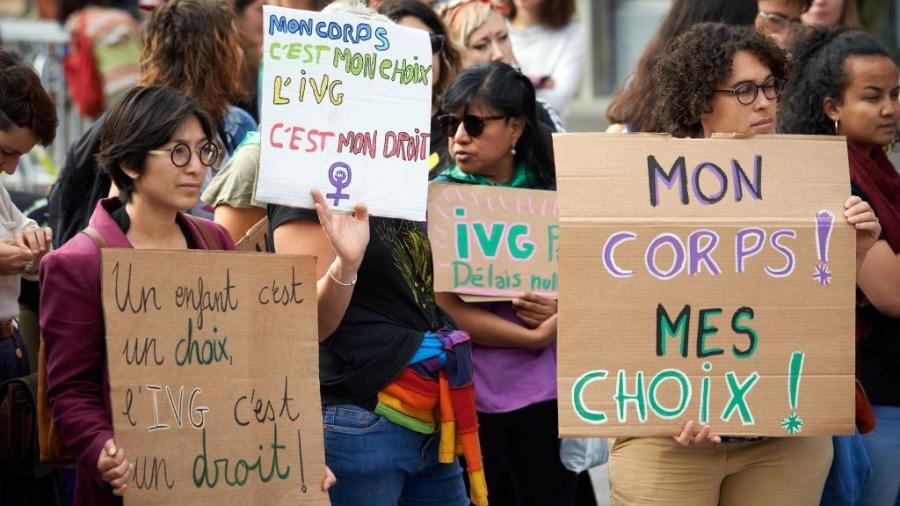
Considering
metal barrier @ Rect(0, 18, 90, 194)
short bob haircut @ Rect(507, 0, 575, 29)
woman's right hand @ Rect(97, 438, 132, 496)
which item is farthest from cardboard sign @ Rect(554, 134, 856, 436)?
metal barrier @ Rect(0, 18, 90, 194)

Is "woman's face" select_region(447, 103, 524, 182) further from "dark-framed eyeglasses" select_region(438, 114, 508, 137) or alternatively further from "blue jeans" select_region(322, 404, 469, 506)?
"blue jeans" select_region(322, 404, 469, 506)

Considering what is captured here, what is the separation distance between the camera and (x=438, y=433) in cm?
402

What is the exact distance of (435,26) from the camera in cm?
566

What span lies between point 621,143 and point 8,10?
10411 mm

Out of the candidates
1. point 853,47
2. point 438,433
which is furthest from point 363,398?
point 853,47

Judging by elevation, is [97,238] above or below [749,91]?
below

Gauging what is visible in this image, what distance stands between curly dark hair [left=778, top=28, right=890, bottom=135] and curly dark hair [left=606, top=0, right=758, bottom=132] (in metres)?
0.42

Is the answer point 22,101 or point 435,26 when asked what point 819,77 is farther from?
point 22,101

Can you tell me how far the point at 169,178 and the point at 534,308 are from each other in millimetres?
1484

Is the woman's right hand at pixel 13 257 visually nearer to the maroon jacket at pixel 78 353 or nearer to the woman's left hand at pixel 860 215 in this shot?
the maroon jacket at pixel 78 353

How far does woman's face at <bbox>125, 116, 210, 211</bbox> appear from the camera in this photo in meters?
3.73

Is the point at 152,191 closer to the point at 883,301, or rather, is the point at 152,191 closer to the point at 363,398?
the point at 363,398

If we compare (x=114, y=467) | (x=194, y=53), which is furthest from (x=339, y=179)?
(x=194, y=53)

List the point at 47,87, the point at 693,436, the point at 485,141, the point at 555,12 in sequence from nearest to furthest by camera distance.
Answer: the point at 693,436, the point at 485,141, the point at 555,12, the point at 47,87
